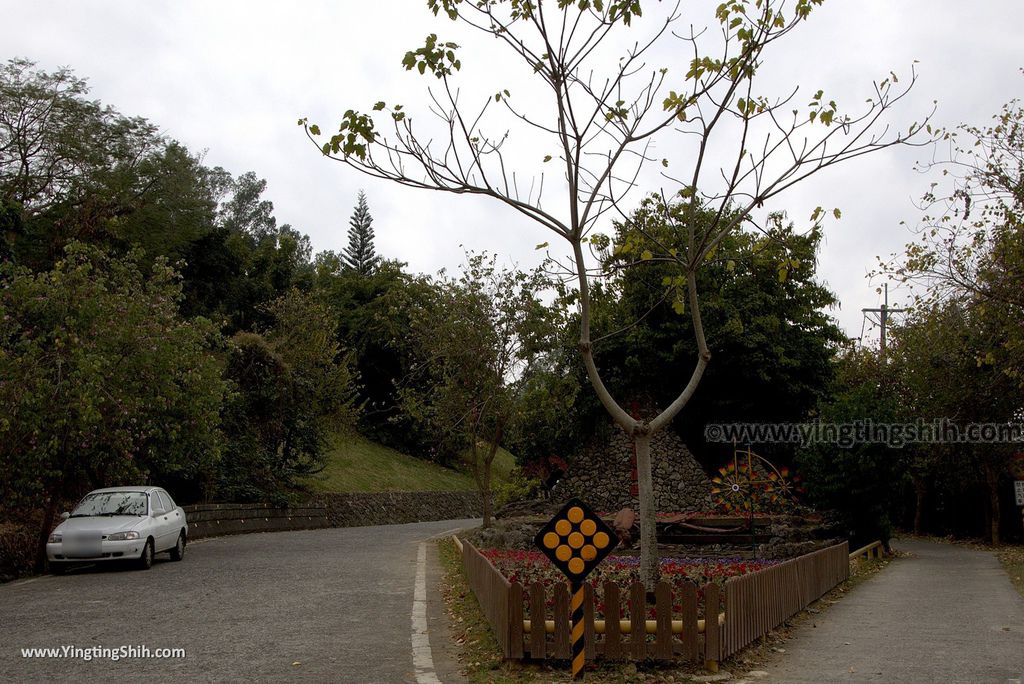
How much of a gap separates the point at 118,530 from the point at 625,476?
17743 millimetres

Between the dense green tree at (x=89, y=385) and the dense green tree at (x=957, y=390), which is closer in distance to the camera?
the dense green tree at (x=89, y=385)

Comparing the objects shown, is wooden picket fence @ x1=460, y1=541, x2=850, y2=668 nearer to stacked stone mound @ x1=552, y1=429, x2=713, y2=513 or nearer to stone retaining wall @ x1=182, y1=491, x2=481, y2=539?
stone retaining wall @ x1=182, y1=491, x2=481, y2=539

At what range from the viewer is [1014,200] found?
18.2 meters

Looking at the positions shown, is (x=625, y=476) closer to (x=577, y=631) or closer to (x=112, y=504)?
(x=112, y=504)

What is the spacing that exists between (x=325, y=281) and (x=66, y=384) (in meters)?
60.6

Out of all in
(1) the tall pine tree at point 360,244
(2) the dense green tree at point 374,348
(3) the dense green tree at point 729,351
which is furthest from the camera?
(1) the tall pine tree at point 360,244

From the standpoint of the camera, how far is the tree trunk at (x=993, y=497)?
32812 millimetres

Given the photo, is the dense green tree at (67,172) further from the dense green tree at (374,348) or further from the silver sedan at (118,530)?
the silver sedan at (118,530)

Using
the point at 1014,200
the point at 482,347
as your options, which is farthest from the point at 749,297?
the point at 1014,200

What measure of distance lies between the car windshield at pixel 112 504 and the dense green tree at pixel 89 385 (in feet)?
1.78

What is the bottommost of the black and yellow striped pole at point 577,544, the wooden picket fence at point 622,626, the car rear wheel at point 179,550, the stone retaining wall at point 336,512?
the stone retaining wall at point 336,512

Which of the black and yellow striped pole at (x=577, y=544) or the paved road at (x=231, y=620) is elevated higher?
the black and yellow striped pole at (x=577, y=544)

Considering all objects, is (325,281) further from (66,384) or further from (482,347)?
(66,384)

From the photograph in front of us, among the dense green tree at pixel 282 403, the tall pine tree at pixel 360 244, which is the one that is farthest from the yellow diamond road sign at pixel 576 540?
the tall pine tree at pixel 360 244
